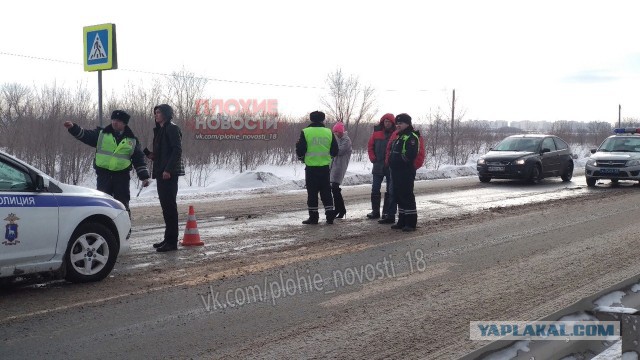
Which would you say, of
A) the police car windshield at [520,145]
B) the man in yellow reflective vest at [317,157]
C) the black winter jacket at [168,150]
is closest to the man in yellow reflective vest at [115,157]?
the black winter jacket at [168,150]

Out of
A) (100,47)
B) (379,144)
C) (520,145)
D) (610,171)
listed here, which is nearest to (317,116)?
(379,144)

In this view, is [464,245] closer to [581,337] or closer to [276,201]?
[581,337]

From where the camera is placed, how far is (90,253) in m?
7.30

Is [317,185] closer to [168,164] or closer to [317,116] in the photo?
[317,116]

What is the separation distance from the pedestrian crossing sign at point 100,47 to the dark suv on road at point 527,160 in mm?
12472

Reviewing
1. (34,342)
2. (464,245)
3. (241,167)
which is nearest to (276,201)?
(464,245)

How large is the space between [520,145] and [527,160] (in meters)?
1.47

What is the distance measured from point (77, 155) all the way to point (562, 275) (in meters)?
16.6

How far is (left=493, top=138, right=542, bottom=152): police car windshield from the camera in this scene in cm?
2220

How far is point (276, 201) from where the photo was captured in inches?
626

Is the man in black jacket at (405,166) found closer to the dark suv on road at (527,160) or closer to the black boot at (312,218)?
the black boot at (312,218)

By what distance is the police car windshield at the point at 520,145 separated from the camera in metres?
22.2

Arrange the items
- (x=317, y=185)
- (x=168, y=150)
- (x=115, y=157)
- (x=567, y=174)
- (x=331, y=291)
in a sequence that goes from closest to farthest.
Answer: (x=331, y=291) < (x=168, y=150) < (x=115, y=157) < (x=317, y=185) < (x=567, y=174)

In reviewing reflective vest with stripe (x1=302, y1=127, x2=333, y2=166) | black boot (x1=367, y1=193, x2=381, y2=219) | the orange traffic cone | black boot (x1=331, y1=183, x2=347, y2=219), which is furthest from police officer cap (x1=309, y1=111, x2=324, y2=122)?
the orange traffic cone
